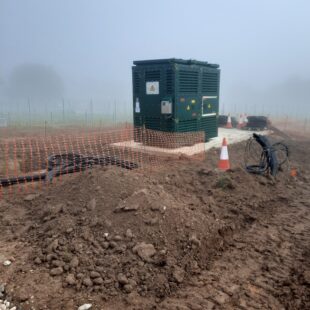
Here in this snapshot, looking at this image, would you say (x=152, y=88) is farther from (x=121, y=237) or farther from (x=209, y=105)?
(x=121, y=237)

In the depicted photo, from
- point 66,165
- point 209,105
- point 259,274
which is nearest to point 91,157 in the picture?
point 66,165

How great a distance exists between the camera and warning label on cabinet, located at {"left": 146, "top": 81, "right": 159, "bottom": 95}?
947cm

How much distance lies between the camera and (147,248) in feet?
13.1

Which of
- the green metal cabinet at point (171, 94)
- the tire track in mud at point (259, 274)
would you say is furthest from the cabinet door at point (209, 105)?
the tire track in mud at point (259, 274)

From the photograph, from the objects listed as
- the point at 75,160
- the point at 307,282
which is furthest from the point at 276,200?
the point at 75,160

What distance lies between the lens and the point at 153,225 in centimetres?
434

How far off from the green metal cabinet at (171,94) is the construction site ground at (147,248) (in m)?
3.65

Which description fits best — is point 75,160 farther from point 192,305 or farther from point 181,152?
point 192,305

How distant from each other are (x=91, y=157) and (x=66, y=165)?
2.37 ft

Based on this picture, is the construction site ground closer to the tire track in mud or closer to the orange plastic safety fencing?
the tire track in mud

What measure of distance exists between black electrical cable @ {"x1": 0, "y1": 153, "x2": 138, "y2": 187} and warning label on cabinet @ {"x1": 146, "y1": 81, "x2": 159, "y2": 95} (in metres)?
2.88

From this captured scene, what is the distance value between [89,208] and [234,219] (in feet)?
7.91

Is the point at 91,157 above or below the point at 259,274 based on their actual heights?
above

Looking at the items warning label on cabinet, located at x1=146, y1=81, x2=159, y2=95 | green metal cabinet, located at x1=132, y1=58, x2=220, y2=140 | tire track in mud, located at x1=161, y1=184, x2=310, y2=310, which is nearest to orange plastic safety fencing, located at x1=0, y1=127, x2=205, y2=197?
green metal cabinet, located at x1=132, y1=58, x2=220, y2=140
